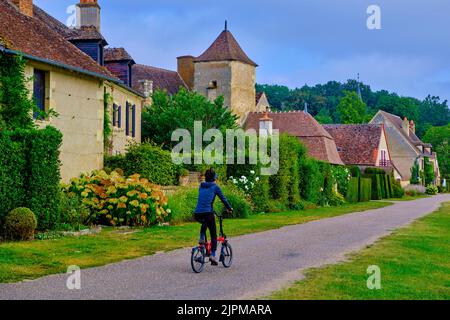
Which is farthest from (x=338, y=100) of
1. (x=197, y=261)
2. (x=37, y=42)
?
(x=197, y=261)

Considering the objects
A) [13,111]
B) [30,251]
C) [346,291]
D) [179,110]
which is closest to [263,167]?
[179,110]

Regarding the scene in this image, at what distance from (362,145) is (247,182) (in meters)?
37.9

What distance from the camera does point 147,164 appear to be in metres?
26.3

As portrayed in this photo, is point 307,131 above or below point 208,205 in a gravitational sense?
above

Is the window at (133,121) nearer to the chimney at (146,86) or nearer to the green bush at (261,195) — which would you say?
the green bush at (261,195)

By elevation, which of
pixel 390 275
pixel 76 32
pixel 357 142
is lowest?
pixel 390 275

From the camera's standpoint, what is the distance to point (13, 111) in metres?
20.3

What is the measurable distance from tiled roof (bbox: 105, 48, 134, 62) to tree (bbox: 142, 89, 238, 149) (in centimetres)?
868

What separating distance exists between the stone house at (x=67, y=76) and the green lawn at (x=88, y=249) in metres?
5.83

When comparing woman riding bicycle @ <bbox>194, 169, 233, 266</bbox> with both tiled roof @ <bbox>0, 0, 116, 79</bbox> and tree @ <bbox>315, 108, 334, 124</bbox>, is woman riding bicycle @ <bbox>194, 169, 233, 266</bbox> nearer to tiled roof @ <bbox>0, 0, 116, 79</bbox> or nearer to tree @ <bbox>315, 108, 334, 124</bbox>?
tiled roof @ <bbox>0, 0, 116, 79</bbox>

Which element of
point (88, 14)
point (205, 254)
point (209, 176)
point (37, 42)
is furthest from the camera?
point (88, 14)

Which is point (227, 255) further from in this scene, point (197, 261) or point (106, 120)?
point (106, 120)

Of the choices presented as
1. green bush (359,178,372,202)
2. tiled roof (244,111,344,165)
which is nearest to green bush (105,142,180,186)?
green bush (359,178,372,202)
